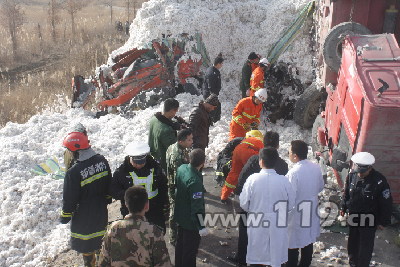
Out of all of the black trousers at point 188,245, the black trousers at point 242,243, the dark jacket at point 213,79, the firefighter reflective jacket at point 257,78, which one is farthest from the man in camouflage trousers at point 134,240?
the firefighter reflective jacket at point 257,78

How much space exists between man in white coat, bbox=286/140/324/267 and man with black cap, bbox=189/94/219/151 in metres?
2.08

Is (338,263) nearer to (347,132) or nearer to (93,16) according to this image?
(347,132)

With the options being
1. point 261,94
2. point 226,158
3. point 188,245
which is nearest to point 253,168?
point 188,245

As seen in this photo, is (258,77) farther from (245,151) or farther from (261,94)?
(245,151)

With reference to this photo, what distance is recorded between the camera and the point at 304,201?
4973mm

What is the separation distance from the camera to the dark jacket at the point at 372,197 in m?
4.96

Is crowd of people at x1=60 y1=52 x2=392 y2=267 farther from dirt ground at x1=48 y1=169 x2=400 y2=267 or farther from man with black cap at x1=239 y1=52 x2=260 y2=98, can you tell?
man with black cap at x1=239 y1=52 x2=260 y2=98

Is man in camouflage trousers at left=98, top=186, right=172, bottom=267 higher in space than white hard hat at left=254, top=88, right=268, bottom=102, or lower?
lower

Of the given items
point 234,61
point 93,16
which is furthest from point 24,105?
point 93,16

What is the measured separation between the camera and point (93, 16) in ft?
97.2

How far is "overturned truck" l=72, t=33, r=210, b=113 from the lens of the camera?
11.0 meters

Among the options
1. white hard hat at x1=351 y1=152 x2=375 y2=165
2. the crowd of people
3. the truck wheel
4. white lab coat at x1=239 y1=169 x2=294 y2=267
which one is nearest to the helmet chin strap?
the crowd of people

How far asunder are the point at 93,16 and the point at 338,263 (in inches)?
1078

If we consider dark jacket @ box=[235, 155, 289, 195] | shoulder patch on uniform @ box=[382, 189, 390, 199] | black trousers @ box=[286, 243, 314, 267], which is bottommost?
black trousers @ box=[286, 243, 314, 267]
